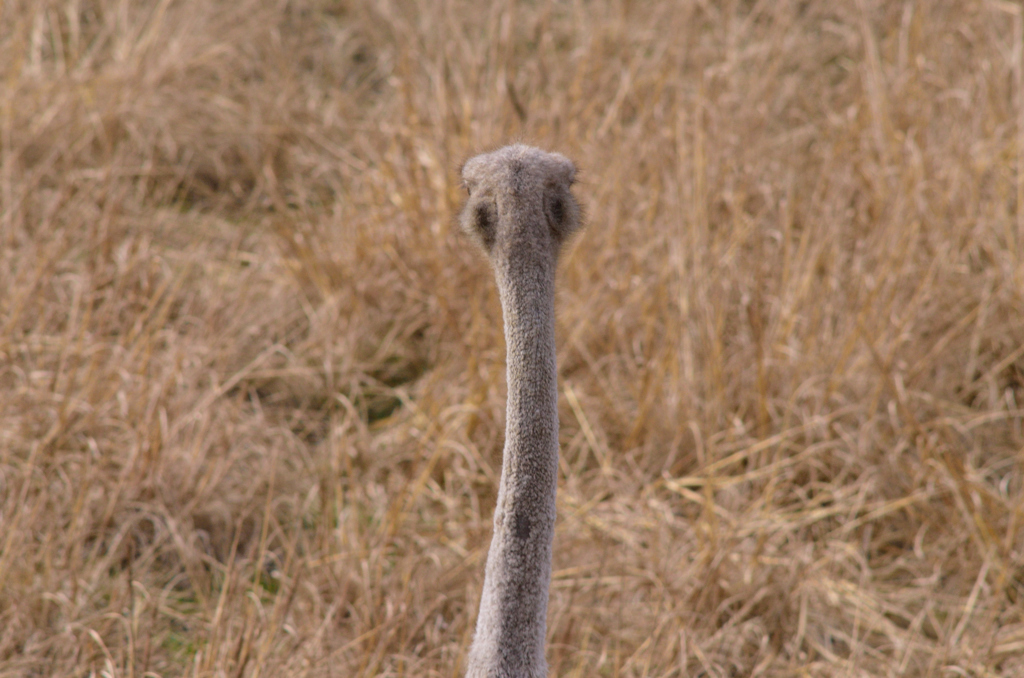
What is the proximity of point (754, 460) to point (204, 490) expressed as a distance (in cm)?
143

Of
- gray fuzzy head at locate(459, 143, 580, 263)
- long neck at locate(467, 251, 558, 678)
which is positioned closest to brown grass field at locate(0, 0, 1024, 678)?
gray fuzzy head at locate(459, 143, 580, 263)

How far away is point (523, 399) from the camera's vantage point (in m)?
1.49

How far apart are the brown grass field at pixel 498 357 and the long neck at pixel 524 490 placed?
99cm

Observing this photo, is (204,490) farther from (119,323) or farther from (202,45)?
(202,45)

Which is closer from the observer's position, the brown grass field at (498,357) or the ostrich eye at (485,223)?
the ostrich eye at (485,223)

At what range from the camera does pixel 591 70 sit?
14.1 feet

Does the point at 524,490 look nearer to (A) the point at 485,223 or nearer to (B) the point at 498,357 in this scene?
(A) the point at 485,223

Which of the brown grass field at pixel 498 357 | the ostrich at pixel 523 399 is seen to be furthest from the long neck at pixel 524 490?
the brown grass field at pixel 498 357

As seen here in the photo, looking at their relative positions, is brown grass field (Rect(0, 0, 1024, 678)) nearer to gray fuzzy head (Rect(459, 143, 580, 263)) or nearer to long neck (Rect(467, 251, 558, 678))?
gray fuzzy head (Rect(459, 143, 580, 263))

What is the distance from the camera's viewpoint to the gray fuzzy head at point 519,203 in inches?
58.5

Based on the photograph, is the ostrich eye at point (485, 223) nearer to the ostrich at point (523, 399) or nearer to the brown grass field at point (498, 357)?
the ostrich at point (523, 399)

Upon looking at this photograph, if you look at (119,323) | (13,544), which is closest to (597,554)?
(13,544)

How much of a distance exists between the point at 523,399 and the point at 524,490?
12cm

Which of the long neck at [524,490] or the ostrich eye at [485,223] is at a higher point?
the ostrich eye at [485,223]
